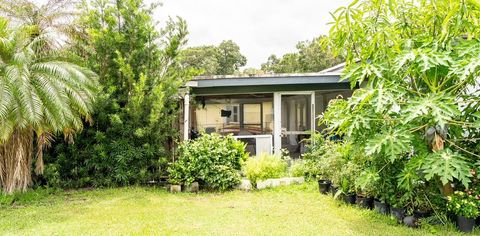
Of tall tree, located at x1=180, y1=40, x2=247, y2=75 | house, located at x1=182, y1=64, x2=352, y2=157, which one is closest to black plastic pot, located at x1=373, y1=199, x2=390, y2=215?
house, located at x1=182, y1=64, x2=352, y2=157

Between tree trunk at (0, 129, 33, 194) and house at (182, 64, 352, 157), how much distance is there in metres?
3.56

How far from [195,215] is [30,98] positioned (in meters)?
3.62

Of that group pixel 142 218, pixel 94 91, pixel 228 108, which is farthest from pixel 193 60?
pixel 142 218

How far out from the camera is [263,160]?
24.9 ft

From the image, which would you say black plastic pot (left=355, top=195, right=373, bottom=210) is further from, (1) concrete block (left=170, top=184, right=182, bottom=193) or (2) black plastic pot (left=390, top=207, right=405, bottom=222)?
(1) concrete block (left=170, top=184, right=182, bottom=193)

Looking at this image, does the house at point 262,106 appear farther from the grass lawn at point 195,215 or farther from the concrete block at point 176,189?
the grass lawn at point 195,215

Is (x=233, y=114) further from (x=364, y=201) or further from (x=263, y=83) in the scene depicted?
(x=364, y=201)

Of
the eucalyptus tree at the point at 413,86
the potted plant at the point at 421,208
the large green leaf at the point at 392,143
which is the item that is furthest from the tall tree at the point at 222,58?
the large green leaf at the point at 392,143

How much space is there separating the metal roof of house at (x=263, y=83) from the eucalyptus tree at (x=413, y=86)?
3.84m

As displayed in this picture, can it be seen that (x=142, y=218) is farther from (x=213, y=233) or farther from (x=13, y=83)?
(x=13, y=83)

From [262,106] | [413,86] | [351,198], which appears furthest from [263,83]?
[413,86]

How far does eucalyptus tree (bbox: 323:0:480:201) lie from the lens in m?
4.04

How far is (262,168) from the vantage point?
7.44m

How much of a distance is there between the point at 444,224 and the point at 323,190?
2.47m
